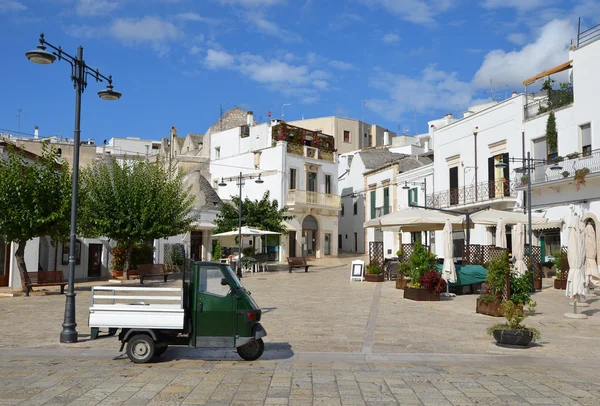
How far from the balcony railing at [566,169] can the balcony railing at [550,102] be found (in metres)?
2.95

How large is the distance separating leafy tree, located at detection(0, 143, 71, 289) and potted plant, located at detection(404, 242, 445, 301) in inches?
470

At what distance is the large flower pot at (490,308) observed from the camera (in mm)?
13336

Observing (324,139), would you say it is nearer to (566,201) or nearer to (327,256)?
(327,256)

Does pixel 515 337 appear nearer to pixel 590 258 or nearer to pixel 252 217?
pixel 590 258

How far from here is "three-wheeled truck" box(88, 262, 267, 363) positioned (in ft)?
27.4

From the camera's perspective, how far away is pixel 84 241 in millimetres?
27938

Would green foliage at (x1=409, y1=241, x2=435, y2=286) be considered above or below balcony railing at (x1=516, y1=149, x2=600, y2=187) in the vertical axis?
below

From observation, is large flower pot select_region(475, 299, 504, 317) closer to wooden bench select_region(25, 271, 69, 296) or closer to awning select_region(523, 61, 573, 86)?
wooden bench select_region(25, 271, 69, 296)

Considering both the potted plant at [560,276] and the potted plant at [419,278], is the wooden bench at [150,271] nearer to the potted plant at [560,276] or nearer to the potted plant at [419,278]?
the potted plant at [419,278]

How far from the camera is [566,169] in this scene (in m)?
24.3

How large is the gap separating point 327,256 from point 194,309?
34677mm

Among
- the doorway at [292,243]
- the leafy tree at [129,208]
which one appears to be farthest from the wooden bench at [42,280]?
the doorway at [292,243]

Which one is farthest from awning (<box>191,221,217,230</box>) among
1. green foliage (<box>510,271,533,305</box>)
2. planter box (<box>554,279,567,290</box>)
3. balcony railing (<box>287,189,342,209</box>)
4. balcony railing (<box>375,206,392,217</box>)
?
green foliage (<box>510,271,533,305</box>)

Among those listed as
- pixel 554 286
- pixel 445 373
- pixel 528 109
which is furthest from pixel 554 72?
pixel 445 373
